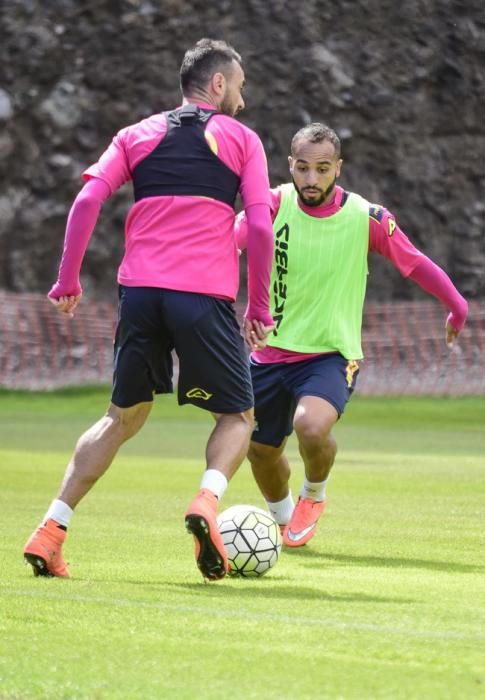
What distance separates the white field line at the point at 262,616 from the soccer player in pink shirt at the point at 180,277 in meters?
0.64

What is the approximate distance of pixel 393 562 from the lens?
7004 millimetres

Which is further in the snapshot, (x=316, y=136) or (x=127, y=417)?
(x=316, y=136)

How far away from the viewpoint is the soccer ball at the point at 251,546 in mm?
6348

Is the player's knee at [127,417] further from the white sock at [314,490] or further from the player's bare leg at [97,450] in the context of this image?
the white sock at [314,490]

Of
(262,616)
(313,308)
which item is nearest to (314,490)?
(313,308)

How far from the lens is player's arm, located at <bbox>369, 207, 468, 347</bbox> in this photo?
8.05m

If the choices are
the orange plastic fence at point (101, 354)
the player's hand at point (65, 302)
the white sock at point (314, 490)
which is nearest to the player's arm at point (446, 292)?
the white sock at point (314, 490)

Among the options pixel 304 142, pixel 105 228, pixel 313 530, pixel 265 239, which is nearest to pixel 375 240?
Result: pixel 304 142

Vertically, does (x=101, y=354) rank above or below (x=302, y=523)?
below

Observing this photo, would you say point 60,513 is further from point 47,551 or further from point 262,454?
point 262,454

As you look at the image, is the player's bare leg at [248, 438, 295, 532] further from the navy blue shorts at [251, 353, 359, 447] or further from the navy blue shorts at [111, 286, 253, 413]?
the navy blue shorts at [111, 286, 253, 413]

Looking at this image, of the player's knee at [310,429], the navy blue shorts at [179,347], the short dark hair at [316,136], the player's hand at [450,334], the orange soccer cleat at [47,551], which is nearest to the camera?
the orange soccer cleat at [47,551]

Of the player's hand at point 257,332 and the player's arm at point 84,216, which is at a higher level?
the player's arm at point 84,216

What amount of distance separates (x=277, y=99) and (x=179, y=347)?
2815 centimetres
